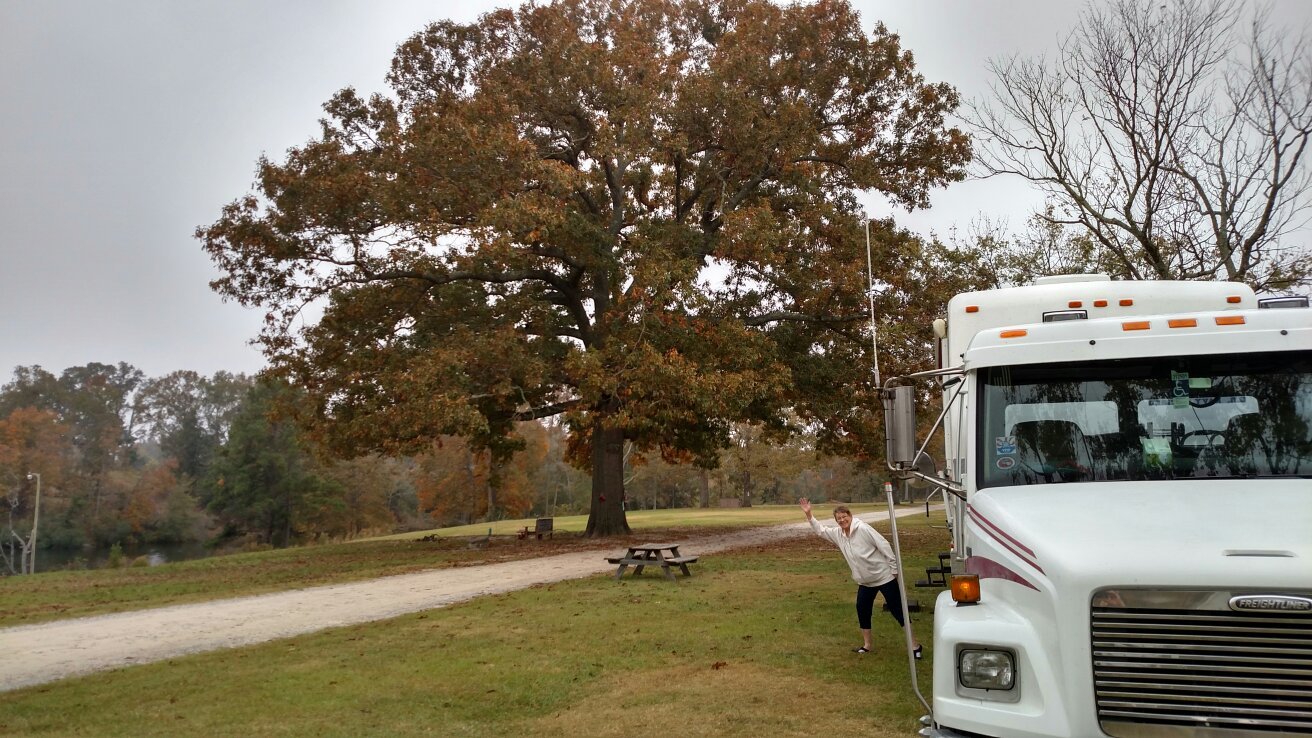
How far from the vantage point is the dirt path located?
407 inches

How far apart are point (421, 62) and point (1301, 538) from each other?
28439 mm

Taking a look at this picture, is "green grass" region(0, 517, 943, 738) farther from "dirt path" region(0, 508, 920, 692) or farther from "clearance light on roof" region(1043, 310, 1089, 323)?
"clearance light on roof" region(1043, 310, 1089, 323)

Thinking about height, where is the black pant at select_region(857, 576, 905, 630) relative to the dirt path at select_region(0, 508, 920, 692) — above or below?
above

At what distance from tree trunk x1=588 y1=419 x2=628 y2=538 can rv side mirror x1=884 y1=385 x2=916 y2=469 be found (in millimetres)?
22706

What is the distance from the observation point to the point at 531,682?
8.48 m

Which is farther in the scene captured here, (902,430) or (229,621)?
(229,621)

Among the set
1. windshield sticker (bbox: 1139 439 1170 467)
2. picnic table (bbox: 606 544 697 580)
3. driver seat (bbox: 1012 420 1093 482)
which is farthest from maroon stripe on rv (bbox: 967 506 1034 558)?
picnic table (bbox: 606 544 697 580)

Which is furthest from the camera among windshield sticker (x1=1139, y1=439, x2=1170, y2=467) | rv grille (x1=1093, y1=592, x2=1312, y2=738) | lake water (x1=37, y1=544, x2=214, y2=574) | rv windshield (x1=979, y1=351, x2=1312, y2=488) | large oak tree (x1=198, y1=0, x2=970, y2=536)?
lake water (x1=37, y1=544, x2=214, y2=574)

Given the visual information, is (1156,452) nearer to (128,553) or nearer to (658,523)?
(658,523)

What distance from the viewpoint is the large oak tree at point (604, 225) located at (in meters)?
23.2

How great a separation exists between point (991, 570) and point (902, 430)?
1.13 m

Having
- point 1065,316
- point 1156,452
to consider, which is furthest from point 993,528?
point 1065,316

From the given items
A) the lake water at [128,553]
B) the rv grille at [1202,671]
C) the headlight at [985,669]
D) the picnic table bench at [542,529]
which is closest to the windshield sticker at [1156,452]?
the rv grille at [1202,671]

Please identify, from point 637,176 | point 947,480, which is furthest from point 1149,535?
point 637,176
